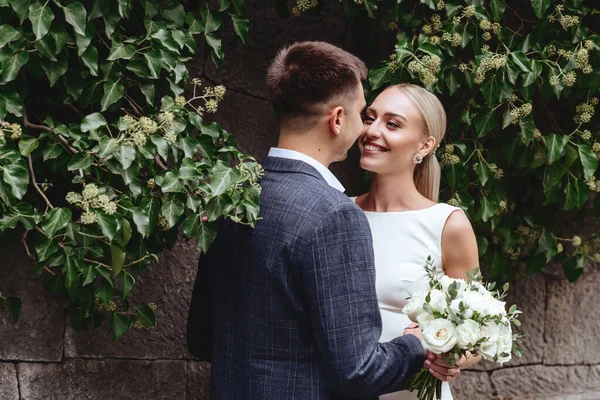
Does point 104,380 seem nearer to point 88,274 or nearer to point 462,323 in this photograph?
point 88,274

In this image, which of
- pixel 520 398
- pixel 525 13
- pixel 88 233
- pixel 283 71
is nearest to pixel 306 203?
pixel 283 71

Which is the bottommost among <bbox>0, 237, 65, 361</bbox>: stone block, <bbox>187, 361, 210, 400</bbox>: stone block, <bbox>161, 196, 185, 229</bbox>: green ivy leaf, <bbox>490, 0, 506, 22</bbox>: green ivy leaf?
<bbox>187, 361, 210, 400</bbox>: stone block

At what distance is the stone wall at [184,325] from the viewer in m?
2.80

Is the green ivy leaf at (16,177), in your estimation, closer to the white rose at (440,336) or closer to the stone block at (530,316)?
the white rose at (440,336)

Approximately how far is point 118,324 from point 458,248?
122 centimetres

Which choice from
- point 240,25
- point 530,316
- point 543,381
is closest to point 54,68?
point 240,25

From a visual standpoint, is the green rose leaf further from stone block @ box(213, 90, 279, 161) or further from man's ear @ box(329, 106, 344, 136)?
stone block @ box(213, 90, 279, 161)

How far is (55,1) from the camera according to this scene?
225 centimetres

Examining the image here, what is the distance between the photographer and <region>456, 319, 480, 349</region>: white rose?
200 centimetres

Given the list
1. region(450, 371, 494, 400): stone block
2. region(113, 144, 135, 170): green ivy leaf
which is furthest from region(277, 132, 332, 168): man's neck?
region(450, 371, 494, 400): stone block

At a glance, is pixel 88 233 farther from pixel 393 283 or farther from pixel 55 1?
pixel 393 283

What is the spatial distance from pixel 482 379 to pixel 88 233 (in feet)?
8.24

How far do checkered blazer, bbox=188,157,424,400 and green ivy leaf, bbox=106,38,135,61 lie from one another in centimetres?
61

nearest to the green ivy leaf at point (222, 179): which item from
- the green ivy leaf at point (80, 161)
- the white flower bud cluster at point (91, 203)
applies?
the white flower bud cluster at point (91, 203)
